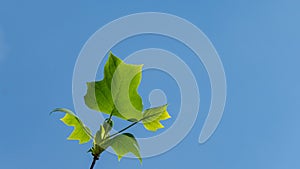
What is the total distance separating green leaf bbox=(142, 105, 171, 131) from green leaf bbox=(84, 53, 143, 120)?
18 millimetres

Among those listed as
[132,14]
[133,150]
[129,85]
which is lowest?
[133,150]

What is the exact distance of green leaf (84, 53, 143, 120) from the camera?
732 mm

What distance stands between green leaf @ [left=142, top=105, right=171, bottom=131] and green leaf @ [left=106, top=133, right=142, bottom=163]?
0.25 feet

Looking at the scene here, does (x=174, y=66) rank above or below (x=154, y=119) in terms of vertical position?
above

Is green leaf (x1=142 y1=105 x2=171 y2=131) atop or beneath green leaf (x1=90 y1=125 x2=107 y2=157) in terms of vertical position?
atop

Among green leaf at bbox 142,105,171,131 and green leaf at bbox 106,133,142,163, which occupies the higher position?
green leaf at bbox 142,105,171,131

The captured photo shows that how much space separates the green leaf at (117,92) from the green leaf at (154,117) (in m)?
0.02

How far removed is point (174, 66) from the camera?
0.80 meters

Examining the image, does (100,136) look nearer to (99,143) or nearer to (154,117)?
(99,143)

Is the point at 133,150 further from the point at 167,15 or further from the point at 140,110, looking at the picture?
the point at 167,15

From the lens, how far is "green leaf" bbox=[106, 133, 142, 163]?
0.69 meters

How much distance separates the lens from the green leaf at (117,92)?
732mm

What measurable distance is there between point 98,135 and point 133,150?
0.07 m

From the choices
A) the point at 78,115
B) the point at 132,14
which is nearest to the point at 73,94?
the point at 78,115
